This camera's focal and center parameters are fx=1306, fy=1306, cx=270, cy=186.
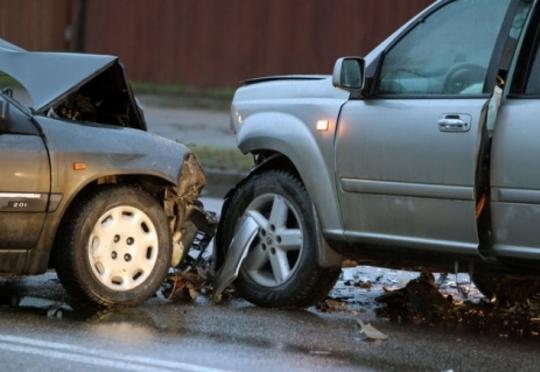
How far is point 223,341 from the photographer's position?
6.56 metres

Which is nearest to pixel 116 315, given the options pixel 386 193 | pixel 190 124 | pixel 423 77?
pixel 386 193

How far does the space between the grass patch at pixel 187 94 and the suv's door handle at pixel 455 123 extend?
14.8 metres

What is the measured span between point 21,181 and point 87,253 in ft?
1.81

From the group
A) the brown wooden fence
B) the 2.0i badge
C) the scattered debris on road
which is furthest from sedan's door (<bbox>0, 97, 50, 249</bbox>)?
the brown wooden fence

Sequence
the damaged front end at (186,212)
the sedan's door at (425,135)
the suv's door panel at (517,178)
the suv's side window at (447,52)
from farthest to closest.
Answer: the damaged front end at (186,212)
the suv's side window at (447,52)
the sedan's door at (425,135)
the suv's door panel at (517,178)

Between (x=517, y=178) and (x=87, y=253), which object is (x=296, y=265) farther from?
(x=517, y=178)

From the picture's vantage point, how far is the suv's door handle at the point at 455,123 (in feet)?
21.4

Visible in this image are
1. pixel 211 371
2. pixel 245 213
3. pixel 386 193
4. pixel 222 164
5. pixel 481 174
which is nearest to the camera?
pixel 211 371

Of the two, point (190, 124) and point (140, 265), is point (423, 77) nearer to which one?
point (140, 265)

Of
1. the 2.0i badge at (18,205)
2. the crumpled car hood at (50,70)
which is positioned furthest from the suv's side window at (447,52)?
the 2.0i badge at (18,205)

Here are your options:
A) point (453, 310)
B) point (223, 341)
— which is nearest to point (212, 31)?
point (453, 310)

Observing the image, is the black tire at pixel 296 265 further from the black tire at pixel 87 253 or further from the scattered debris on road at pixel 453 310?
the black tire at pixel 87 253

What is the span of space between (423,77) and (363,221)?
839 millimetres

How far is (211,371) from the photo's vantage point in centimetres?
589
